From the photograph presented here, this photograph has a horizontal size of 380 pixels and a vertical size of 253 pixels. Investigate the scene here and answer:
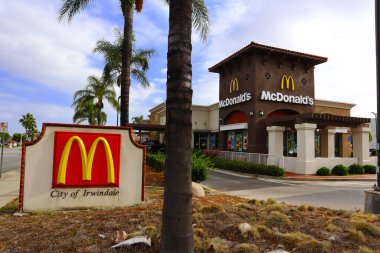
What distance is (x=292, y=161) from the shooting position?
2058 centimetres

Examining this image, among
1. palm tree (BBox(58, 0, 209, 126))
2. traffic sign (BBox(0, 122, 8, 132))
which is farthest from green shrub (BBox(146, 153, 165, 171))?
traffic sign (BBox(0, 122, 8, 132))

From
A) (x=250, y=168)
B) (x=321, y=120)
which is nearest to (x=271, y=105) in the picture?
(x=321, y=120)

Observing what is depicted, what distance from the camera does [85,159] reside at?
7.98 metres

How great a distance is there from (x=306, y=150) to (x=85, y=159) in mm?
15253

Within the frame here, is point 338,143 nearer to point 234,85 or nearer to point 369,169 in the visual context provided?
point 369,169

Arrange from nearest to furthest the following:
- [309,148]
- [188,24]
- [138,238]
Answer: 1. [188,24]
2. [138,238]
3. [309,148]

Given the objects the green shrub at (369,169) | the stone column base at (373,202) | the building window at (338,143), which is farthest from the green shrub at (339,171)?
the stone column base at (373,202)

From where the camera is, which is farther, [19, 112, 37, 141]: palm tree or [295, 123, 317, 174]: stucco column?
[19, 112, 37, 141]: palm tree

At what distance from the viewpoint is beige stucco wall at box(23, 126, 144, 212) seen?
7.65 metres

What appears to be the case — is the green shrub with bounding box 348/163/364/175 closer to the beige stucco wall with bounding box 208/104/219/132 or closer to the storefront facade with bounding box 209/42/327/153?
the storefront facade with bounding box 209/42/327/153

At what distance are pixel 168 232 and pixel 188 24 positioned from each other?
269cm

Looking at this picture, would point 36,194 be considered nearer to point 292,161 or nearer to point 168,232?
point 168,232

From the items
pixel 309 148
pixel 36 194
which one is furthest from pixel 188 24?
pixel 309 148

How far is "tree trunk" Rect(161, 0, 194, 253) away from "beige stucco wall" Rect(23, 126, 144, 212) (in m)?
4.80
